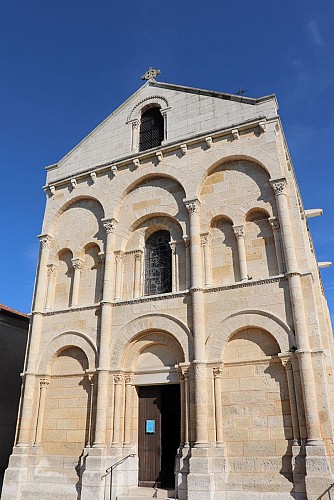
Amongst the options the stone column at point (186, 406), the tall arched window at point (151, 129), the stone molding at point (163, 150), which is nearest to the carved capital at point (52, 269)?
the stone molding at point (163, 150)

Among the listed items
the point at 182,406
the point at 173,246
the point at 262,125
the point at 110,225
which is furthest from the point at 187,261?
the point at 262,125

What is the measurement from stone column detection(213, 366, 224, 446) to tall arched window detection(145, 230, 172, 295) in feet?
10.6

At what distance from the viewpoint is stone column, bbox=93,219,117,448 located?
12.3 m

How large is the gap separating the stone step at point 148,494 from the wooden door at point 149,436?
383mm

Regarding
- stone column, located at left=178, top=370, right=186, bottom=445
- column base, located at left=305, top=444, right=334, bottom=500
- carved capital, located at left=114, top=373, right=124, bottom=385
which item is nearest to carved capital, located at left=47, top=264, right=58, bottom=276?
carved capital, located at left=114, top=373, right=124, bottom=385

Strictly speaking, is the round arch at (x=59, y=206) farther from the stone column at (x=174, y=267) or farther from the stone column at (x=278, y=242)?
the stone column at (x=278, y=242)

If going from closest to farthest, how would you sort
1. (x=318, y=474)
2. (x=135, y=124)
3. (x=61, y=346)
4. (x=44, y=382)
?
(x=318, y=474) → (x=44, y=382) → (x=61, y=346) → (x=135, y=124)

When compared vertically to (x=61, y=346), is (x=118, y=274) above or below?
above

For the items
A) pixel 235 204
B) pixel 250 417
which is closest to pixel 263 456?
pixel 250 417

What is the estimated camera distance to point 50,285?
15453 mm

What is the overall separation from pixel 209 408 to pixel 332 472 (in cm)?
321

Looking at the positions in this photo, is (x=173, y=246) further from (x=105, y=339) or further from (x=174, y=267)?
(x=105, y=339)

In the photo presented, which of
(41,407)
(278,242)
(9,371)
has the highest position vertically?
(278,242)

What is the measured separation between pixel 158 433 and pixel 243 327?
400 centimetres
